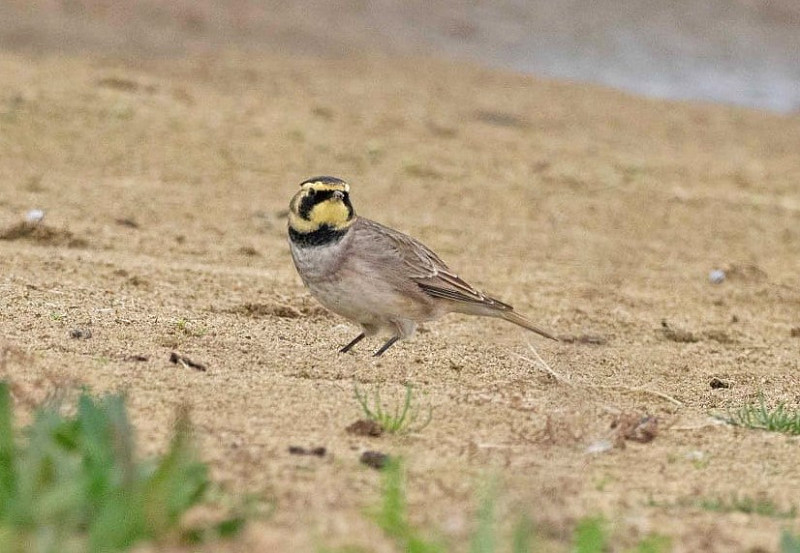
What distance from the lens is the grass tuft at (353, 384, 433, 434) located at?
15.4 feet

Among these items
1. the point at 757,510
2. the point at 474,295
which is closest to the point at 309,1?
the point at 474,295

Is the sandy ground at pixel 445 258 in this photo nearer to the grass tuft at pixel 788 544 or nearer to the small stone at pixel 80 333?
the small stone at pixel 80 333

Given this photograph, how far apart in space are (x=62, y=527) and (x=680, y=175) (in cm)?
923

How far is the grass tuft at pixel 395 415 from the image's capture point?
4.69m

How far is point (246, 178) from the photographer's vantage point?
10.4 m

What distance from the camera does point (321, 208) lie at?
6500mm

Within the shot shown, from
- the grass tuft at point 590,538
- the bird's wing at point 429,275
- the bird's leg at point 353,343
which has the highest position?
the grass tuft at point 590,538

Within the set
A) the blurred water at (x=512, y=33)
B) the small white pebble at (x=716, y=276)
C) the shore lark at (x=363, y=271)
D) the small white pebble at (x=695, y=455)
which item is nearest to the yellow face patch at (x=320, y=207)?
the shore lark at (x=363, y=271)

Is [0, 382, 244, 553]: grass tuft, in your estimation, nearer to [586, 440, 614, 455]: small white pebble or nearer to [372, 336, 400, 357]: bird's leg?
[586, 440, 614, 455]: small white pebble

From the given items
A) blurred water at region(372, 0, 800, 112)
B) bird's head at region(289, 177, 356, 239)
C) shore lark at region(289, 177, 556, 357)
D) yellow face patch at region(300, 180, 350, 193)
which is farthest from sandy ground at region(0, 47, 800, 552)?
blurred water at region(372, 0, 800, 112)

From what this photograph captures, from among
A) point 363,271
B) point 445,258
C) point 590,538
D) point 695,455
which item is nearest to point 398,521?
point 590,538

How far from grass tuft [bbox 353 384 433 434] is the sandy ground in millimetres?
61

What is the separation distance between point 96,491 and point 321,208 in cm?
312

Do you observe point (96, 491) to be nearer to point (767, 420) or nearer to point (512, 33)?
point (767, 420)
